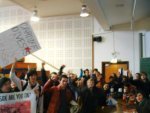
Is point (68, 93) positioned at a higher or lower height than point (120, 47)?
lower

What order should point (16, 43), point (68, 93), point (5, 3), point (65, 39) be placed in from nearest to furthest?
1. point (16, 43)
2. point (68, 93)
3. point (65, 39)
4. point (5, 3)

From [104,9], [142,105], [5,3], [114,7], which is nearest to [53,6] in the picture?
[5,3]

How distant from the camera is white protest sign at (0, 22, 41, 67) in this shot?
3.54 metres

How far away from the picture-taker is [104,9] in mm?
8258

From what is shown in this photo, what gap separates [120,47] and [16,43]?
865 centimetres

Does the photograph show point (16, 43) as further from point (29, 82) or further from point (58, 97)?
point (58, 97)

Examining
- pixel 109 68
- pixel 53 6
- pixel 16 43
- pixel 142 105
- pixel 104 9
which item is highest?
pixel 53 6

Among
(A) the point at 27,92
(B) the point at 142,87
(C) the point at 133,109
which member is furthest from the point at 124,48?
(A) the point at 27,92

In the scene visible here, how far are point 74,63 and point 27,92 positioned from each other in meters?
9.10

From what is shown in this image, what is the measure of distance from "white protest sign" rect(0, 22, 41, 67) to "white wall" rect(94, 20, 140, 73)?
329 inches

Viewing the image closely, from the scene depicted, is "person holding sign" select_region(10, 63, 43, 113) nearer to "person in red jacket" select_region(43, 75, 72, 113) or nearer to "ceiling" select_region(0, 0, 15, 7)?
"person in red jacket" select_region(43, 75, 72, 113)

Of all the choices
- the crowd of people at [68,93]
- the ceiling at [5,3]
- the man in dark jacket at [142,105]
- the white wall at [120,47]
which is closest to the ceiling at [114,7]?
the white wall at [120,47]

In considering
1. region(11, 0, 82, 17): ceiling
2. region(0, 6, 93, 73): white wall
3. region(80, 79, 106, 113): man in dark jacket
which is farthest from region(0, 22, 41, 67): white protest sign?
region(0, 6, 93, 73): white wall

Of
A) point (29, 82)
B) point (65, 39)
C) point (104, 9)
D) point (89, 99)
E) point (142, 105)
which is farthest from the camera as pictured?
point (65, 39)
